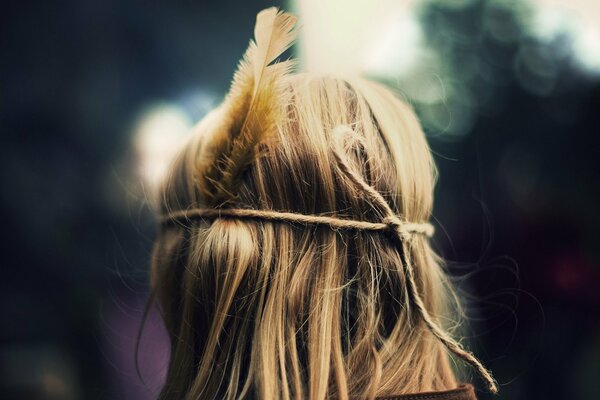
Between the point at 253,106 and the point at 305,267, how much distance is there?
7.6 inches

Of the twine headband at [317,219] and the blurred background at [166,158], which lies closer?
the twine headband at [317,219]

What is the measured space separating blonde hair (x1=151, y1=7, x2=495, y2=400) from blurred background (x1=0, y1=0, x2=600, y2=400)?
2.04 feet

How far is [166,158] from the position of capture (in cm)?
129

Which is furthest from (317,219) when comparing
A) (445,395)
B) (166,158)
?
(166,158)

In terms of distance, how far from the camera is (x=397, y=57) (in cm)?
147

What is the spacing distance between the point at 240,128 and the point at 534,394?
1.24 metres

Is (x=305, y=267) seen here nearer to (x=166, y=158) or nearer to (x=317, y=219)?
(x=317, y=219)

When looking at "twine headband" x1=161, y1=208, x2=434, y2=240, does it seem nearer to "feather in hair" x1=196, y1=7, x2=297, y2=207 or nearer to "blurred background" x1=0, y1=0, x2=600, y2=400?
"feather in hair" x1=196, y1=7, x2=297, y2=207

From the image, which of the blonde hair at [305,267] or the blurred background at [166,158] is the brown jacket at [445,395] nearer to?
the blonde hair at [305,267]

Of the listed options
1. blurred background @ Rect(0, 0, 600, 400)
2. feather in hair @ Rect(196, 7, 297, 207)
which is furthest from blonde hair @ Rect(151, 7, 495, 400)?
blurred background @ Rect(0, 0, 600, 400)

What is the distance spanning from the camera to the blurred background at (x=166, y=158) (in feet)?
4.47

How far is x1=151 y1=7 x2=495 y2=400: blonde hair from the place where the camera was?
1.97 ft

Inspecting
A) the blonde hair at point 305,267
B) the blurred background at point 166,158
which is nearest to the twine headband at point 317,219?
the blonde hair at point 305,267

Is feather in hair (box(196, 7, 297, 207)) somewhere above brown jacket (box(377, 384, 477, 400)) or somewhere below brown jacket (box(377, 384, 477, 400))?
above
